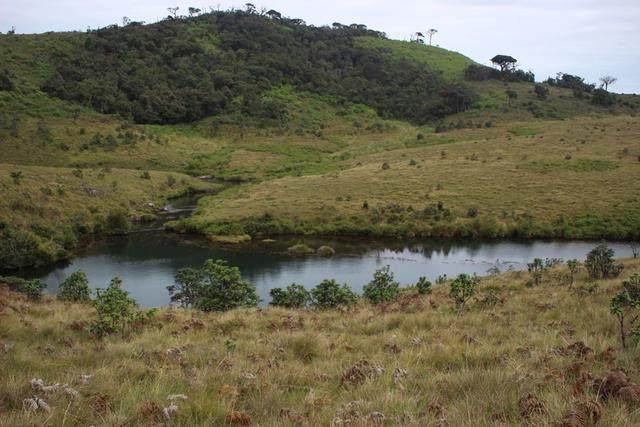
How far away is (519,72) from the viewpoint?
16050 cm

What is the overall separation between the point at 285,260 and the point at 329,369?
33.7 m

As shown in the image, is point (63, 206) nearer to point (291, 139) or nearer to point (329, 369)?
point (329, 369)

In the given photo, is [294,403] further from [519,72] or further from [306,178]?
[519,72]

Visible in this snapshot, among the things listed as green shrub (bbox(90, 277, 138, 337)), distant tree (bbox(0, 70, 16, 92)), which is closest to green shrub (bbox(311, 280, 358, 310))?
green shrub (bbox(90, 277, 138, 337))

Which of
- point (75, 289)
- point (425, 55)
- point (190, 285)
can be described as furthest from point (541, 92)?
point (75, 289)

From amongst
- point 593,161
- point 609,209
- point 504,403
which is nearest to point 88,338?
point 504,403

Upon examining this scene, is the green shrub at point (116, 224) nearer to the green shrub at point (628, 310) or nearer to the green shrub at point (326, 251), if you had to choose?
the green shrub at point (326, 251)

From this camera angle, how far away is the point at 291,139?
107 meters

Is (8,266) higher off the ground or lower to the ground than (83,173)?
lower

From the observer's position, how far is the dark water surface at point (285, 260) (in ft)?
123

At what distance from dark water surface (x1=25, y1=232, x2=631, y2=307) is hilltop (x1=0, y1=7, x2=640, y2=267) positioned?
9.31 feet

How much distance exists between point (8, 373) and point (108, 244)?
42595mm

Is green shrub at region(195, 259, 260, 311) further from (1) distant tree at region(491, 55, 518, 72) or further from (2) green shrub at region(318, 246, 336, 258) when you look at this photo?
(1) distant tree at region(491, 55, 518, 72)

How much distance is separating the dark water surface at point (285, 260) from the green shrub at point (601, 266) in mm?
14688
